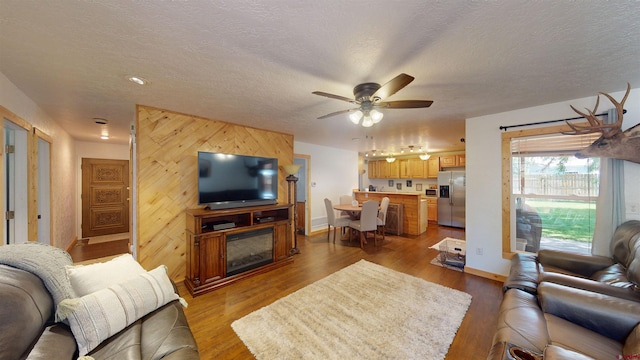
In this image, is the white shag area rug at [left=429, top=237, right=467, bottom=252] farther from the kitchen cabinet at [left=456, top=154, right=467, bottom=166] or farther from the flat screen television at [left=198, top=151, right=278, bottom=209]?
the flat screen television at [left=198, top=151, right=278, bottom=209]

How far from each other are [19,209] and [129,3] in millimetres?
3060

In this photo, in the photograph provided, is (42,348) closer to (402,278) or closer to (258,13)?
(258,13)

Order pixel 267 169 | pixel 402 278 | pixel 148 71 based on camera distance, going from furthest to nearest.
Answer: pixel 267 169 < pixel 402 278 < pixel 148 71

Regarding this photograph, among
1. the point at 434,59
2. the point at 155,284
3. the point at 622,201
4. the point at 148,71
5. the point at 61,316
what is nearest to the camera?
the point at 61,316

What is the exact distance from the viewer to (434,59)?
5.85 feet

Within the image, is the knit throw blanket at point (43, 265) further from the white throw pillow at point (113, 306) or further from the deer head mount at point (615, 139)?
→ the deer head mount at point (615, 139)

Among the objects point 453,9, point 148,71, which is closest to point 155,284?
point 148,71

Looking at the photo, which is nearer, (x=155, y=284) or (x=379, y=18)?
(x=379, y=18)

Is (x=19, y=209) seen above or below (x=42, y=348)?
above

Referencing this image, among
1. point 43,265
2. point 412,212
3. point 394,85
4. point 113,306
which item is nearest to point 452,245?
point 412,212

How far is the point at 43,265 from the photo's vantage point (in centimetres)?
116

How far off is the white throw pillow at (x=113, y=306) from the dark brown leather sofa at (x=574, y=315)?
202 cm

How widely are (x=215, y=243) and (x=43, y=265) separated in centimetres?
185

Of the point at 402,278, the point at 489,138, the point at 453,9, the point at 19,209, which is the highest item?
the point at 453,9
